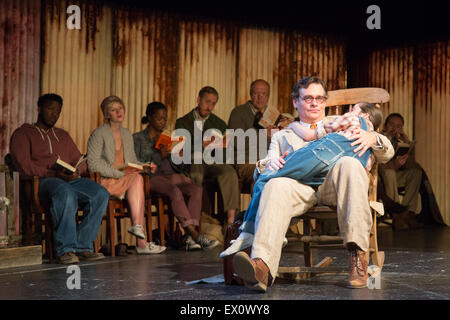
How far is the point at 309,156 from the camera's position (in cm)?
328

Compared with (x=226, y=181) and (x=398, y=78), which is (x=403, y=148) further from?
(x=226, y=181)

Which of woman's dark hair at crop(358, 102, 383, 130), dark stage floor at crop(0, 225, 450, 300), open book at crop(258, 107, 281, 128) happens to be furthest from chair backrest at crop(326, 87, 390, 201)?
open book at crop(258, 107, 281, 128)

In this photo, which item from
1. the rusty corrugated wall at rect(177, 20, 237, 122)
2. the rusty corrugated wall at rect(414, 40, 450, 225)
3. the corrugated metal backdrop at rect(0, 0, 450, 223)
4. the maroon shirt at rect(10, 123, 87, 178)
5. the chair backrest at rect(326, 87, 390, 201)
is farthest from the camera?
the rusty corrugated wall at rect(414, 40, 450, 225)

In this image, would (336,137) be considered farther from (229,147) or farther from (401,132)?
(401,132)

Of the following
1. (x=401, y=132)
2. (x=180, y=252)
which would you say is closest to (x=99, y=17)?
(x=180, y=252)

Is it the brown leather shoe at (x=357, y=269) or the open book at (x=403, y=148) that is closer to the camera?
the brown leather shoe at (x=357, y=269)

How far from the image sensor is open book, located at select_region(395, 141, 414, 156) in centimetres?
764

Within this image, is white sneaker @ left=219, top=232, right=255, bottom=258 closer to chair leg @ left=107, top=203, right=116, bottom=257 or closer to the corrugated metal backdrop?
chair leg @ left=107, top=203, right=116, bottom=257

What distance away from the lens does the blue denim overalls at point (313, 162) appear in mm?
3275

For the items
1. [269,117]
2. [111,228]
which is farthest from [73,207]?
[269,117]

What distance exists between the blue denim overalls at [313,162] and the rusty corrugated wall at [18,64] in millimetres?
3366

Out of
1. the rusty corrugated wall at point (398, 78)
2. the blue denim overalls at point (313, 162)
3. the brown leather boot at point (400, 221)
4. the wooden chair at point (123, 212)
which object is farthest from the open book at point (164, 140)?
the rusty corrugated wall at point (398, 78)

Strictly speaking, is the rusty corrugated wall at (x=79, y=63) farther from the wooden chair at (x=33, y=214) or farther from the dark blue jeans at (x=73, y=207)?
the dark blue jeans at (x=73, y=207)

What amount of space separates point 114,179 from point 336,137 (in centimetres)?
270
